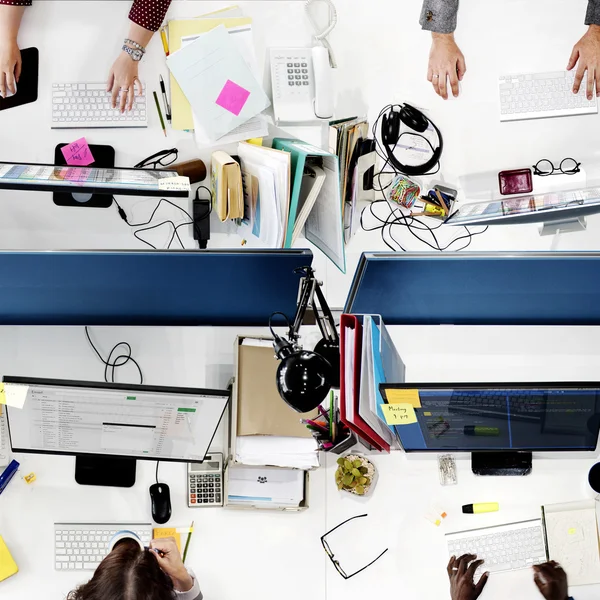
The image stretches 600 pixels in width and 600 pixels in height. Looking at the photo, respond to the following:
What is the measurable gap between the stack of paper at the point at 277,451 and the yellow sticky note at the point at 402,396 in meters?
0.47

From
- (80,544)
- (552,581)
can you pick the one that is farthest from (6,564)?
(552,581)

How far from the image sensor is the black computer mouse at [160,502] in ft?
7.12

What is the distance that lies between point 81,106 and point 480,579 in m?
2.03

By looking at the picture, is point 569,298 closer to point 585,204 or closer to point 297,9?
point 585,204

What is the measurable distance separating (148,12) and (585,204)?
146cm

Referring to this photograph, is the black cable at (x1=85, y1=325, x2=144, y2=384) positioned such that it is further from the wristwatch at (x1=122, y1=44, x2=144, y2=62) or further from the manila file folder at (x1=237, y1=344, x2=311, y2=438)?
the wristwatch at (x1=122, y1=44, x2=144, y2=62)

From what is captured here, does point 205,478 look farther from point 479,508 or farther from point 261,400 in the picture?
point 479,508

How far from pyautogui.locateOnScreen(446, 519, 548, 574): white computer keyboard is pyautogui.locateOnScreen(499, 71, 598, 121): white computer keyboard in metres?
1.38

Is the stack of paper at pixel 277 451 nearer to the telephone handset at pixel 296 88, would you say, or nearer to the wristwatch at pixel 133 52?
the telephone handset at pixel 296 88

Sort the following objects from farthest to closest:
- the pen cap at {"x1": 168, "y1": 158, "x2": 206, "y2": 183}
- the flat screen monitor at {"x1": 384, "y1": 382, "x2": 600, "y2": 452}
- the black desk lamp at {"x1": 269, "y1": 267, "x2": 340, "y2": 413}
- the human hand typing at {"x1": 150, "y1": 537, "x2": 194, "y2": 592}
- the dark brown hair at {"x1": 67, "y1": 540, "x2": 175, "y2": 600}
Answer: the pen cap at {"x1": 168, "y1": 158, "x2": 206, "y2": 183}, the human hand typing at {"x1": 150, "y1": 537, "x2": 194, "y2": 592}, the flat screen monitor at {"x1": 384, "y1": 382, "x2": 600, "y2": 452}, the dark brown hair at {"x1": 67, "y1": 540, "x2": 175, "y2": 600}, the black desk lamp at {"x1": 269, "y1": 267, "x2": 340, "y2": 413}

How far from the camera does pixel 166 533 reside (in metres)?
2.20

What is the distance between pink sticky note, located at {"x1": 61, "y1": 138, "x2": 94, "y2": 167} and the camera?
2.18m

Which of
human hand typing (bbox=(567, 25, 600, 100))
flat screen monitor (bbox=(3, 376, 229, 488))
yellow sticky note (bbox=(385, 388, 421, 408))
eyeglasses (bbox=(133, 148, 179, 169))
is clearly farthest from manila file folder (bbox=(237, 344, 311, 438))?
human hand typing (bbox=(567, 25, 600, 100))

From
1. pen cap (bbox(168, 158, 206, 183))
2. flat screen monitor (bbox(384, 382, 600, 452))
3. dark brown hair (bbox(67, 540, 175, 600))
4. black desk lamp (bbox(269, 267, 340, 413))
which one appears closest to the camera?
black desk lamp (bbox(269, 267, 340, 413))
